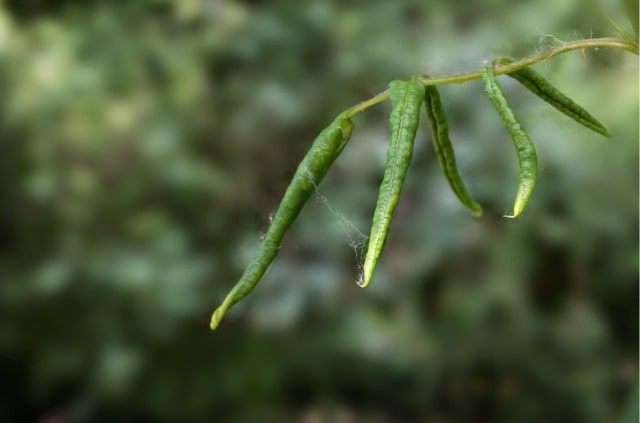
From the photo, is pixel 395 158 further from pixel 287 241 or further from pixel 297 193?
pixel 287 241

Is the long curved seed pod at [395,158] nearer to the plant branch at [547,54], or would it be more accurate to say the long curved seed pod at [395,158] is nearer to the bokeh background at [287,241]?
the plant branch at [547,54]

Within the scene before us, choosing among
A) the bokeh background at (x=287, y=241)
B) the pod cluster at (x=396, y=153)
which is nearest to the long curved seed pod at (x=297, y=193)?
the pod cluster at (x=396, y=153)

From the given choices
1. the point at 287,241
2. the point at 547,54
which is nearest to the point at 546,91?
the point at 547,54

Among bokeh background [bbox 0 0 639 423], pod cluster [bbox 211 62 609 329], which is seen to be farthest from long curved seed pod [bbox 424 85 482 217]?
bokeh background [bbox 0 0 639 423]

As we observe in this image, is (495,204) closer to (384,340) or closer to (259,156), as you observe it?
(384,340)

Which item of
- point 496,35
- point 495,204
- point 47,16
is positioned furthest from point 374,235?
point 47,16

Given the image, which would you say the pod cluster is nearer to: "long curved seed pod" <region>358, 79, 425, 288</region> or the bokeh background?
"long curved seed pod" <region>358, 79, 425, 288</region>
